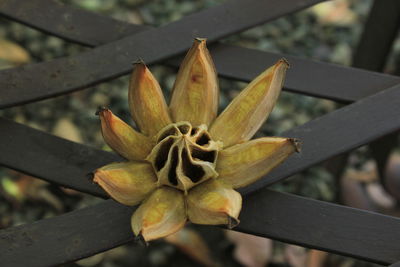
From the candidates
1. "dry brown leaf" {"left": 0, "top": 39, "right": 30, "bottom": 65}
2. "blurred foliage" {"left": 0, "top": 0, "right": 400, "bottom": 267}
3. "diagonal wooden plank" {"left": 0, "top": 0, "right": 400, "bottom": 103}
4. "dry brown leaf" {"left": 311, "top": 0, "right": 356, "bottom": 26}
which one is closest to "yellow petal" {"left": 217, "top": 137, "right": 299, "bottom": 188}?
"diagonal wooden plank" {"left": 0, "top": 0, "right": 400, "bottom": 103}

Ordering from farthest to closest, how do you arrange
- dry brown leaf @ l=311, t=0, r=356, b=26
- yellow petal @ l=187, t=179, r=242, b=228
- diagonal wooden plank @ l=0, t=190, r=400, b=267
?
1. dry brown leaf @ l=311, t=0, r=356, b=26
2. diagonal wooden plank @ l=0, t=190, r=400, b=267
3. yellow petal @ l=187, t=179, r=242, b=228

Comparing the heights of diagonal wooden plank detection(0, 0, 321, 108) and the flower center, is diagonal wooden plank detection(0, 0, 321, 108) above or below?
above

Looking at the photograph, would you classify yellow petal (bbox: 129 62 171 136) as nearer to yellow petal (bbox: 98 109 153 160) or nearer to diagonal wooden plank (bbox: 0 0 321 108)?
yellow petal (bbox: 98 109 153 160)

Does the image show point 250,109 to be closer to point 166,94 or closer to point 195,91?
point 195,91

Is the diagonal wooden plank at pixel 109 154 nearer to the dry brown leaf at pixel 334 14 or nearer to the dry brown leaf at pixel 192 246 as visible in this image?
the dry brown leaf at pixel 192 246

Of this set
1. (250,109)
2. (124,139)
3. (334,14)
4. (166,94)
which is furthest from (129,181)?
(334,14)
